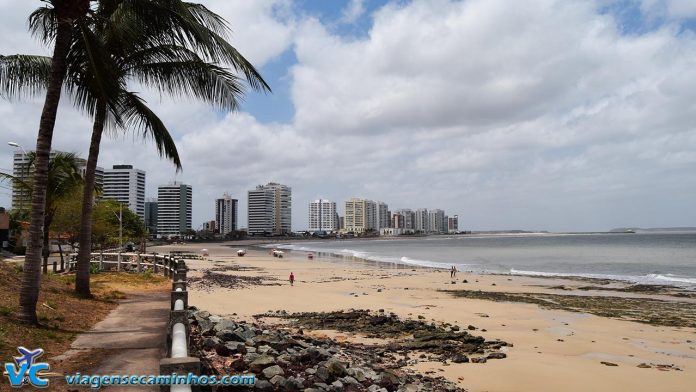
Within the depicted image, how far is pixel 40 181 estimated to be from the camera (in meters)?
8.69

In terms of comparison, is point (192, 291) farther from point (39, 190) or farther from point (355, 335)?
point (39, 190)

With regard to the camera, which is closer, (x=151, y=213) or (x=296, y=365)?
(x=296, y=365)

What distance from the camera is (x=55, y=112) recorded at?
875 cm

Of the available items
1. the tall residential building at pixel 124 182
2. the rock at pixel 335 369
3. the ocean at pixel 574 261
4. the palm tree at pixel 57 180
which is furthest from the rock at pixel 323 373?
the tall residential building at pixel 124 182

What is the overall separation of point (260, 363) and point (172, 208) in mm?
185753

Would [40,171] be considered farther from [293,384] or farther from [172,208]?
[172,208]

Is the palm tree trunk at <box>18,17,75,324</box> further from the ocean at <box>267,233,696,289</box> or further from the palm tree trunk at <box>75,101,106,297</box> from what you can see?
the ocean at <box>267,233,696,289</box>

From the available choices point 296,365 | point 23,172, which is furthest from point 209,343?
point 23,172

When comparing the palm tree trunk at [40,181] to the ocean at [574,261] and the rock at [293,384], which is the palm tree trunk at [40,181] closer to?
the rock at [293,384]

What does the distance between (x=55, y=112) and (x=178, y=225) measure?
7434 inches

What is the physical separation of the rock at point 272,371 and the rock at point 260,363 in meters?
0.16

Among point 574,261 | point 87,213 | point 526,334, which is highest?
point 87,213

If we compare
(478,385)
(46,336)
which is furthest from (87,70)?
(478,385)

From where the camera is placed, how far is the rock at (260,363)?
7.39 meters
